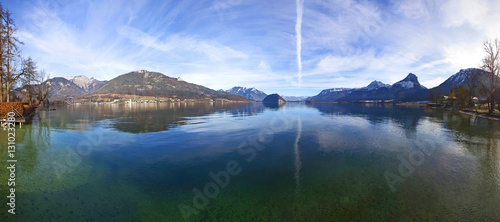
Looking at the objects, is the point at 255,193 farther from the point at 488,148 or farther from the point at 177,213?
the point at 488,148

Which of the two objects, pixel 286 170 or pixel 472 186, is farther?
pixel 286 170

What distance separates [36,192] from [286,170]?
14358 mm

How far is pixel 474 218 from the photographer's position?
27.4 feet

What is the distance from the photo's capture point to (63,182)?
11461mm

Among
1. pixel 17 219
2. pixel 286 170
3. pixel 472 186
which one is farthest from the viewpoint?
pixel 286 170

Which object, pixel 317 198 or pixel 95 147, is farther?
pixel 95 147

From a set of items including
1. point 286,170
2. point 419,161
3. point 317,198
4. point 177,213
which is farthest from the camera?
point 419,161

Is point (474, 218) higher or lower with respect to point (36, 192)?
lower

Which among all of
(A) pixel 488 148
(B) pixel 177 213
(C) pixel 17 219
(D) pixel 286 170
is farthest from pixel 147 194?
(A) pixel 488 148

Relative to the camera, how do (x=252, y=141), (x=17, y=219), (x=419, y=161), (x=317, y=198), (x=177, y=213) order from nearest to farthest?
(x=17, y=219) < (x=177, y=213) < (x=317, y=198) < (x=419, y=161) < (x=252, y=141)

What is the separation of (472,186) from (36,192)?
80.2 feet

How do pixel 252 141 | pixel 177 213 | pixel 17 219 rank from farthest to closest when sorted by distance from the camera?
1. pixel 252 141
2. pixel 177 213
3. pixel 17 219

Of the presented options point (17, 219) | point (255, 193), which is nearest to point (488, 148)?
point (255, 193)

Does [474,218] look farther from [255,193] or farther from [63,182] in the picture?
[63,182]
